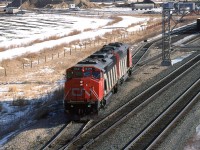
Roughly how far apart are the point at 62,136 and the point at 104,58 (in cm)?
671

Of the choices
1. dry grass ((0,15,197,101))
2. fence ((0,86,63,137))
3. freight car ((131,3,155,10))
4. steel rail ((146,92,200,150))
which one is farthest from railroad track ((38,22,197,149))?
freight car ((131,3,155,10))

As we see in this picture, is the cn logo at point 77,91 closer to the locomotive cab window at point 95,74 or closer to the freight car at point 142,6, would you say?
the locomotive cab window at point 95,74

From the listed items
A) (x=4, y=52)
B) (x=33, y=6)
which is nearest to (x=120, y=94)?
(x=4, y=52)

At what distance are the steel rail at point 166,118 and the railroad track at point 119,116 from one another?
1663mm

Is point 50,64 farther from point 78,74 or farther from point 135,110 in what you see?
point 78,74

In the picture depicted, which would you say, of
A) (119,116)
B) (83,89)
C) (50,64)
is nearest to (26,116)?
(83,89)

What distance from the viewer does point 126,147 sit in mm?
16734

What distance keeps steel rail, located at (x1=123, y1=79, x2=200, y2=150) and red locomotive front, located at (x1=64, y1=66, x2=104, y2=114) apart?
10.6ft

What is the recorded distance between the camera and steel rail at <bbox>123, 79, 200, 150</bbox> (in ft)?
57.1

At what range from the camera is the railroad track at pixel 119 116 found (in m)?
17.7

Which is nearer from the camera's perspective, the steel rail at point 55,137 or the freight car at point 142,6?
the steel rail at point 55,137

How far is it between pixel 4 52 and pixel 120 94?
24.9 meters

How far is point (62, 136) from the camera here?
61.0ft

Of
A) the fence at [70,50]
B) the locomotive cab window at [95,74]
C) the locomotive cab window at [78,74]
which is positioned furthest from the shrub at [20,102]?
the fence at [70,50]
